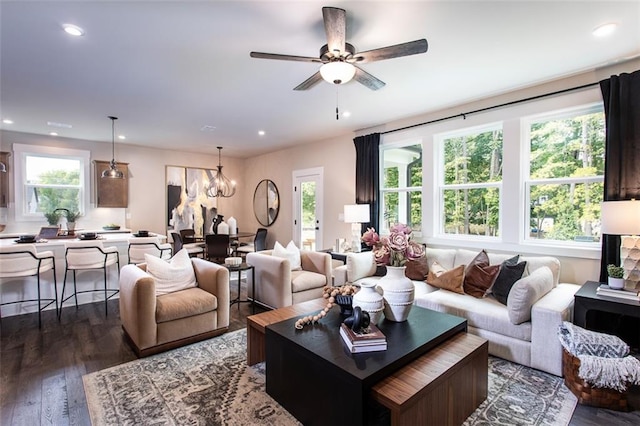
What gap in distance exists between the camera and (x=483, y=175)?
402 cm

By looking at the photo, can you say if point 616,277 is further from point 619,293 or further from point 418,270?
point 418,270

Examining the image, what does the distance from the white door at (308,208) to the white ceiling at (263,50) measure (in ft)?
5.76

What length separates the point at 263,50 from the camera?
2721 mm

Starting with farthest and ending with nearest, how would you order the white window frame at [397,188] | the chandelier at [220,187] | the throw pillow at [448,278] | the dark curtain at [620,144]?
1. the chandelier at [220,187]
2. the white window frame at [397,188]
3. the throw pillow at [448,278]
4. the dark curtain at [620,144]

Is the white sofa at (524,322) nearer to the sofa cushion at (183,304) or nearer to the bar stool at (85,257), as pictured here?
the sofa cushion at (183,304)

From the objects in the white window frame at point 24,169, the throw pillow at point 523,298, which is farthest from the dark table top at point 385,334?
the white window frame at point 24,169

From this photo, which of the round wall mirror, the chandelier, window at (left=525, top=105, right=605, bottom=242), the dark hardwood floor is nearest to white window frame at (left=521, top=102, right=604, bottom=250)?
window at (left=525, top=105, right=605, bottom=242)

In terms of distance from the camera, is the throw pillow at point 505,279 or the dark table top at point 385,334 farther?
the throw pillow at point 505,279

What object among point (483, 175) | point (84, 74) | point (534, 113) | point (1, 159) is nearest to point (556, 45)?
point (534, 113)

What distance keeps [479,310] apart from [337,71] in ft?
7.92

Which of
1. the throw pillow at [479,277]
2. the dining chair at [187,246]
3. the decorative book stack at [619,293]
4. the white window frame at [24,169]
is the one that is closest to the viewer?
the decorative book stack at [619,293]

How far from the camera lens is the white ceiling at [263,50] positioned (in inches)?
84.9

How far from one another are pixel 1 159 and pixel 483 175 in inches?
304

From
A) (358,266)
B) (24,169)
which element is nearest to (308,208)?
(358,266)
